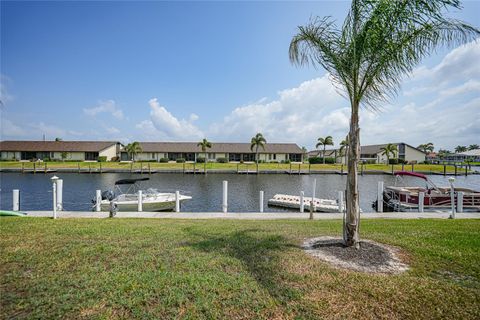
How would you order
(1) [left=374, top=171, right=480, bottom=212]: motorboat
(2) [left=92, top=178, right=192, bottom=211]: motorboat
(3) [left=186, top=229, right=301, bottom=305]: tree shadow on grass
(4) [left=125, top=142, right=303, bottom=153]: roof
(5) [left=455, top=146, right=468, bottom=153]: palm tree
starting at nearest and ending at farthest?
(3) [left=186, top=229, right=301, bottom=305]: tree shadow on grass → (2) [left=92, top=178, right=192, bottom=211]: motorboat → (1) [left=374, top=171, right=480, bottom=212]: motorboat → (4) [left=125, top=142, right=303, bottom=153]: roof → (5) [left=455, top=146, right=468, bottom=153]: palm tree

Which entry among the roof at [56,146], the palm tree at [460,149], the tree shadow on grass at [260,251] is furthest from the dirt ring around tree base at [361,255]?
the palm tree at [460,149]

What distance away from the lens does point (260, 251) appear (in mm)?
6762

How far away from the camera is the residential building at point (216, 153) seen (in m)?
72.7

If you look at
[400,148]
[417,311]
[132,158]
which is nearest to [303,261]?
[417,311]

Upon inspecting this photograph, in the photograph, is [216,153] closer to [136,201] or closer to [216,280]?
[136,201]

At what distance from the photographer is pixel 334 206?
65.6 ft

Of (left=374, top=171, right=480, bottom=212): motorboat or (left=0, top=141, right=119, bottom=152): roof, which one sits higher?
(left=0, top=141, right=119, bottom=152): roof

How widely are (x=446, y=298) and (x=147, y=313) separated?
201 inches

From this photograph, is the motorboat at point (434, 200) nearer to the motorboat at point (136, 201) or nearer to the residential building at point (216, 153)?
the motorboat at point (136, 201)

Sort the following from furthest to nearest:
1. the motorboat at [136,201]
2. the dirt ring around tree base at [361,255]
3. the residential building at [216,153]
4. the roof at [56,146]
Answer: the residential building at [216,153] → the roof at [56,146] → the motorboat at [136,201] → the dirt ring around tree base at [361,255]

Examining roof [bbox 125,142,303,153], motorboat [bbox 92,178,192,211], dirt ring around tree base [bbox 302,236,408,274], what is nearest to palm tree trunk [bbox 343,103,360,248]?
dirt ring around tree base [bbox 302,236,408,274]

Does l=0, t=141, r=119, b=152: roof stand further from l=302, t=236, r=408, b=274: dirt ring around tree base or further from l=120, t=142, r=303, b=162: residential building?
l=302, t=236, r=408, b=274: dirt ring around tree base

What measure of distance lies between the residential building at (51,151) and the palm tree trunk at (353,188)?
7403 centimetres

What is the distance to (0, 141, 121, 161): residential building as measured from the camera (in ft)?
225
